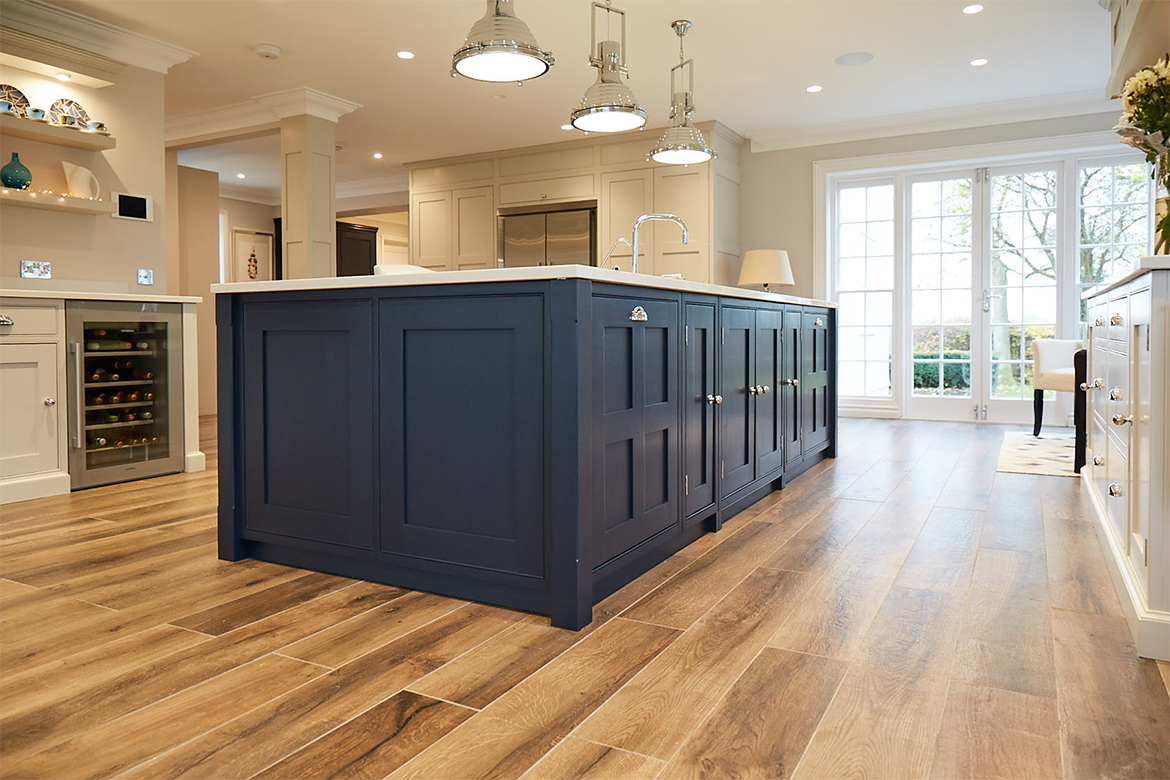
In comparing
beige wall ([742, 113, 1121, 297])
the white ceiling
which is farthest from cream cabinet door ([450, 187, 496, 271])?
beige wall ([742, 113, 1121, 297])

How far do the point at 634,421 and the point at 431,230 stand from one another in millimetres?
6590

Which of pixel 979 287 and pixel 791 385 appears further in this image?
pixel 979 287

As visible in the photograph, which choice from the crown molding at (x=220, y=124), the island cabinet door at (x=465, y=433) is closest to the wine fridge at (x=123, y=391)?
the island cabinet door at (x=465, y=433)

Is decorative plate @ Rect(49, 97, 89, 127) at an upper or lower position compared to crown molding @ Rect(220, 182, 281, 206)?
lower

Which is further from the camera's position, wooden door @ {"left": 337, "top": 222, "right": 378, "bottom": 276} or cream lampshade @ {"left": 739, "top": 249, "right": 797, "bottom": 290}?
wooden door @ {"left": 337, "top": 222, "right": 378, "bottom": 276}

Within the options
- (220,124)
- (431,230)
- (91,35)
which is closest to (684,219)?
(431,230)

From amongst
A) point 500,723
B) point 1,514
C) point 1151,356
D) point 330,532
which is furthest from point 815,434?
point 1,514

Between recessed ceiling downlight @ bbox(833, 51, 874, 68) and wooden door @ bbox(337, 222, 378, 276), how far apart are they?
6915mm

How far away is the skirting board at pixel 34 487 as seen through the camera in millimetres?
3375

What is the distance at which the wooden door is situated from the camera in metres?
10.3

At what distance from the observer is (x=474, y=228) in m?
8.00

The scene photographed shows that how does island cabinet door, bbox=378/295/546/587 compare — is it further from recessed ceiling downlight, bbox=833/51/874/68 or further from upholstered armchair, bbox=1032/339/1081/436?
upholstered armchair, bbox=1032/339/1081/436

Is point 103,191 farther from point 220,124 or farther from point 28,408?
point 220,124

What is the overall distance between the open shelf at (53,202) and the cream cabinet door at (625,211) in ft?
13.0
